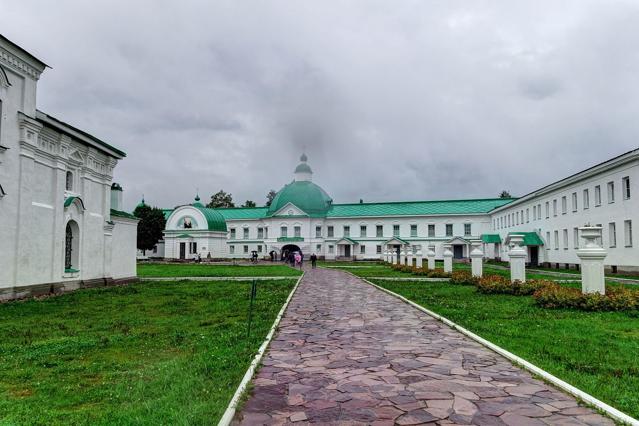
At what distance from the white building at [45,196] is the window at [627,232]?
92.7ft

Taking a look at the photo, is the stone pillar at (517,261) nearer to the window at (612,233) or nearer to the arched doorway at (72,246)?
the window at (612,233)

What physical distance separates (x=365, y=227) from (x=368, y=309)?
55.0m

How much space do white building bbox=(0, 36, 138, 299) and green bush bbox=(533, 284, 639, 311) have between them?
52.9ft

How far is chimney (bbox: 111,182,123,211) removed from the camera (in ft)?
82.3

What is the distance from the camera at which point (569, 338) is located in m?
8.34

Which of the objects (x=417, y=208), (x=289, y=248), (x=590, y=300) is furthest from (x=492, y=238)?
(x=590, y=300)

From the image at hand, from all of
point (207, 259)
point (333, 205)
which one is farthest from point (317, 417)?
point (333, 205)

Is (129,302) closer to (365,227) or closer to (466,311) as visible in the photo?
(466,311)

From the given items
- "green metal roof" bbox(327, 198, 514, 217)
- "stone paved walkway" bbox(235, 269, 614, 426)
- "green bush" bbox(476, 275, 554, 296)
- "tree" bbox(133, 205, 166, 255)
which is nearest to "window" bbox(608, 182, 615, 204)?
"green bush" bbox(476, 275, 554, 296)

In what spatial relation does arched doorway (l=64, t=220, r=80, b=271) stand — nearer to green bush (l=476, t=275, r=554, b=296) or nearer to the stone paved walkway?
the stone paved walkway

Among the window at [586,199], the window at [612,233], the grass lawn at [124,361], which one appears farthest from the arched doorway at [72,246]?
the window at [586,199]

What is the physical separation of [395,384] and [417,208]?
6247 centimetres

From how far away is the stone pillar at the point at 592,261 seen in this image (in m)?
12.4

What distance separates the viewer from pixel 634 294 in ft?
40.5
